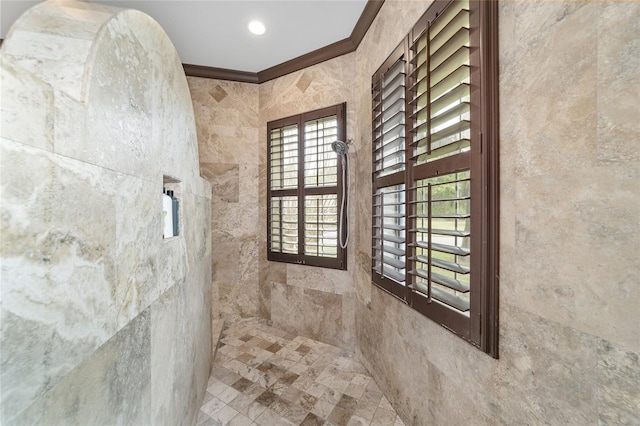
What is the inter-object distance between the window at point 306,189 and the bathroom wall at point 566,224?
4.51 feet

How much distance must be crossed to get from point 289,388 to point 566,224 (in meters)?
1.77

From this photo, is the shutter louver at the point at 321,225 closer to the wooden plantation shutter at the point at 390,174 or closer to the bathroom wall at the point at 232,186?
the wooden plantation shutter at the point at 390,174

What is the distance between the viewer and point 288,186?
253cm

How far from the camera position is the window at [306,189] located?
221 cm

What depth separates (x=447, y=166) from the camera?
107 centimetres

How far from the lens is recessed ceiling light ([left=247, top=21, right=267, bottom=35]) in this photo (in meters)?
1.96

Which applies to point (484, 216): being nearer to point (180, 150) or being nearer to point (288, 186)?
point (180, 150)

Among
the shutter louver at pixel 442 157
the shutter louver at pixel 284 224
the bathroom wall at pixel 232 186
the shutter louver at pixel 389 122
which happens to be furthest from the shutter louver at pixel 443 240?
the bathroom wall at pixel 232 186

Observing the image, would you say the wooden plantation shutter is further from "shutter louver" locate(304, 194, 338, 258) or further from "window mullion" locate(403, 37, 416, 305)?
"shutter louver" locate(304, 194, 338, 258)

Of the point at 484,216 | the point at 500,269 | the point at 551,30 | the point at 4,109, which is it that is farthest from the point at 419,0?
the point at 4,109

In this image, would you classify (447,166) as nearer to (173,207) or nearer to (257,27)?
(173,207)

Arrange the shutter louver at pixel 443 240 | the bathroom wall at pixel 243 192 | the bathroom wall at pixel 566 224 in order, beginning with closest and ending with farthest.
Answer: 1. the bathroom wall at pixel 566 224
2. the shutter louver at pixel 443 240
3. the bathroom wall at pixel 243 192

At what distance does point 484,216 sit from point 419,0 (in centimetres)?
116

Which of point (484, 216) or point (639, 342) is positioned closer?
point (639, 342)
